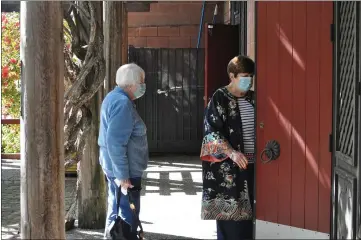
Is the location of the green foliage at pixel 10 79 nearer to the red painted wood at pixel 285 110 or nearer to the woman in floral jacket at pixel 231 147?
the woman in floral jacket at pixel 231 147

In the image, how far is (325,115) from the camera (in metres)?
4.69

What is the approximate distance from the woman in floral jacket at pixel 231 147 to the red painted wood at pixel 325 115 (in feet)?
1.96

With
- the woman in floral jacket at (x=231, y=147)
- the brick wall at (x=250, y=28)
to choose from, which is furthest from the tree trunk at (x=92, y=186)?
the woman in floral jacket at (x=231, y=147)

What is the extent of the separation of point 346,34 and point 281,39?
0.61 m

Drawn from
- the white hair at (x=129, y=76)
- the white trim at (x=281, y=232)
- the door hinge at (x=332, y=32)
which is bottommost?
the white trim at (x=281, y=232)

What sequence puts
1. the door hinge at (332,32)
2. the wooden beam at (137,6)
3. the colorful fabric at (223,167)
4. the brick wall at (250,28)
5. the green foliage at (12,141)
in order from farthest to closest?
the green foliage at (12,141)
the wooden beam at (137,6)
the brick wall at (250,28)
the colorful fabric at (223,167)
the door hinge at (332,32)

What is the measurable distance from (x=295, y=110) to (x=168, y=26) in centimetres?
942

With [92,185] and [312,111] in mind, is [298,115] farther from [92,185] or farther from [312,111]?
[92,185]

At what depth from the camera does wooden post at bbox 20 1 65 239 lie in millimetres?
4082

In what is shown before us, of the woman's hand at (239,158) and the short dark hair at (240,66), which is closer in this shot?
the woman's hand at (239,158)

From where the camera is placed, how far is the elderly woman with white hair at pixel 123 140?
470cm

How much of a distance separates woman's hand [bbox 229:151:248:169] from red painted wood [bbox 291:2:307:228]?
14.4 inches

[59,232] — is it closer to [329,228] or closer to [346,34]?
[329,228]

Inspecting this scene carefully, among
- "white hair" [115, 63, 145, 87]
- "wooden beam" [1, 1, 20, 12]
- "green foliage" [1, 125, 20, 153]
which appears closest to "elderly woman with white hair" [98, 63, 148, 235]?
"white hair" [115, 63, 145, 87]
